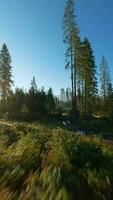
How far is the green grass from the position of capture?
7.59 m

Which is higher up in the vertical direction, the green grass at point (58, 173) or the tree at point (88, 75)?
the tree at point (88, 75)

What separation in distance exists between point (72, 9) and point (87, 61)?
12719mm

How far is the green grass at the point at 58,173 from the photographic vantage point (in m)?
7.59

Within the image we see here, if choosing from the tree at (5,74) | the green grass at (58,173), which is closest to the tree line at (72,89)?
the tree at (5,74)

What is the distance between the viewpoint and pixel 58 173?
840cm

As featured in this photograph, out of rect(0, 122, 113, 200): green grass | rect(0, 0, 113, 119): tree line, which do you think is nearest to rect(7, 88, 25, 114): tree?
rect(0, 0, 113, 119): tree line

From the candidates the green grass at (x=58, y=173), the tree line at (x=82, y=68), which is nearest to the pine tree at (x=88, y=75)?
the tree line at (x=82, y=68)

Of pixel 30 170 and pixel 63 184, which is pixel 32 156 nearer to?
pixel 30 170

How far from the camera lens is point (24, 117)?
5278cm

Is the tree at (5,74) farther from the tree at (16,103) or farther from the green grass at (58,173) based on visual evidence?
the green grass at (58,173)

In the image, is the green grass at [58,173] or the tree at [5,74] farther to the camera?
the tree at [5,74]

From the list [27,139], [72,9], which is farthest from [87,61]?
[27,139]

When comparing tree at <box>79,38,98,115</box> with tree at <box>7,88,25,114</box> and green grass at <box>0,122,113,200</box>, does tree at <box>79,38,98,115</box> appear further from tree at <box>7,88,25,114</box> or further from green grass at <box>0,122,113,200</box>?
green grass at <box>0,122,113,200</box>

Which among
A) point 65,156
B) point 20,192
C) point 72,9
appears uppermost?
point 72,9
